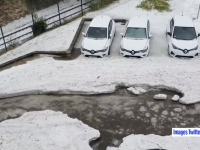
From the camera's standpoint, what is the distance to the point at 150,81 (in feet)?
43.9

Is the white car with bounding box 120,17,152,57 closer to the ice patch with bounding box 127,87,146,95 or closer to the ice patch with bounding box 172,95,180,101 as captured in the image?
the ice patch with bounding box 127,87,146,95

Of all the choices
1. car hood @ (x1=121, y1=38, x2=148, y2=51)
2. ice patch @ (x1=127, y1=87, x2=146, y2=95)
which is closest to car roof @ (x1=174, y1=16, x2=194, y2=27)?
car hood @ (x1=121, y1=38, x2=148, y2=51)

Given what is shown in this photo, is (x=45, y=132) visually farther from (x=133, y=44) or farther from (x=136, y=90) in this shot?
(x=133, y=44)

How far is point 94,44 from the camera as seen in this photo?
15.4 meters

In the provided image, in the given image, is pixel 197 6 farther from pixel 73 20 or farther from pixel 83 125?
pixel 83 125

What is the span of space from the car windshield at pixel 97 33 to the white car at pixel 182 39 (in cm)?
363

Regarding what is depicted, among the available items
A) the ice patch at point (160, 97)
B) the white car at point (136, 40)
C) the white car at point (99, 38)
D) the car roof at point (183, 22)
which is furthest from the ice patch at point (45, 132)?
the car roof at point (183, 22)

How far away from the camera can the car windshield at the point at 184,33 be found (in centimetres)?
1553

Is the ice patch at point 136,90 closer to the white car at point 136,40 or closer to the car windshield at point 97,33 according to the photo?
the white car at point 136,40

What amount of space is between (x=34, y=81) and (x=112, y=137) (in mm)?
5166

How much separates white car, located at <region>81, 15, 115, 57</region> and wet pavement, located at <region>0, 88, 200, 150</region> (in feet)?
10.2

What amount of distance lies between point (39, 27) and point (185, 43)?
9387mm

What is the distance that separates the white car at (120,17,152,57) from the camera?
49.1ft

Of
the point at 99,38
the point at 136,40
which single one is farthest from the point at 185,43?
the point at 99,38
